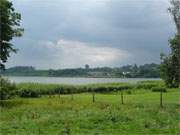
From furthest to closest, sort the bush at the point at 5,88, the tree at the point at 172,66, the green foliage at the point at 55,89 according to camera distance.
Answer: the green foliage at the point at 55,89 → the tree at the point at 172,66 → the bush at the point at 5,88

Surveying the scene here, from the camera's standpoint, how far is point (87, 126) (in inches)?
861

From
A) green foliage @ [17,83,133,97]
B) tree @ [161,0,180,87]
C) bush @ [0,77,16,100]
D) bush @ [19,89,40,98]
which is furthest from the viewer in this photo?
green foliage @ [17,83,133,97]

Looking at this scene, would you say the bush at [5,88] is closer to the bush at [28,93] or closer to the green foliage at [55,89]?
the green foliage at [55,89]

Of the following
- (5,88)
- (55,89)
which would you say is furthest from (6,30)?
(55,89)

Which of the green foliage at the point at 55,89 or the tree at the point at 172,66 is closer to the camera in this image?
the tree at the point at 172,66

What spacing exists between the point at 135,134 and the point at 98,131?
1691 millimetres

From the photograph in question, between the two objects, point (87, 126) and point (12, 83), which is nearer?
point (87, 126)

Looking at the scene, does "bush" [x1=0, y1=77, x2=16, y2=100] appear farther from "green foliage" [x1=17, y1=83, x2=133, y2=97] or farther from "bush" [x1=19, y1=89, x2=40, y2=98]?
"bush" [x1=19, y1=89, x2=40, y2=98]

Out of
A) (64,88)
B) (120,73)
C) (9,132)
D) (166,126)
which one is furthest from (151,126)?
(120,73)

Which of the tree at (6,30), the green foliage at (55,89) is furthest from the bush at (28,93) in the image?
the tree at (6,30)

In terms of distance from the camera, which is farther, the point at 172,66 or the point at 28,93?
the point at 28,93

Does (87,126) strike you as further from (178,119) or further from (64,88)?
(64,88)

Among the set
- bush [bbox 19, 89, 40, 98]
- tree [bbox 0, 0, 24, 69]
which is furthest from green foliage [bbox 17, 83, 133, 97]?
tree [bbox 0, 0, 24, 69]

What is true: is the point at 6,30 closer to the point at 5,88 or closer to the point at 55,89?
the point at 5,88
